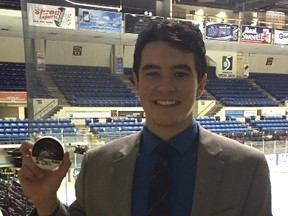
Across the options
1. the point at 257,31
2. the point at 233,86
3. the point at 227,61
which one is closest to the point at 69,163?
the point at 257,31

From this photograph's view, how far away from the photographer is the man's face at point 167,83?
3.42 ft

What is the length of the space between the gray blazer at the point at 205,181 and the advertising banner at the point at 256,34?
12779mm

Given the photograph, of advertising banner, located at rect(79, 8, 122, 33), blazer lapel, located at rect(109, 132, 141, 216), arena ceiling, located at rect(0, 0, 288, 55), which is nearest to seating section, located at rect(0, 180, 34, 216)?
arena ceiling, located at rect(0, 0, 288, 55)

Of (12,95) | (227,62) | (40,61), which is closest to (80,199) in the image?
(40,61)

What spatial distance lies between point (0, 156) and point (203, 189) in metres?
8.57

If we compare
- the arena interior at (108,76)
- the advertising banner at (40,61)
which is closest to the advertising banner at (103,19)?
the arena interior at (108,76)

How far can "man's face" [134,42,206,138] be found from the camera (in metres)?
1.04

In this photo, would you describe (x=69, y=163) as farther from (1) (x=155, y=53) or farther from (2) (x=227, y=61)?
(2) (x=227, y=61)

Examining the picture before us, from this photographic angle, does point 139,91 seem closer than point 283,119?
Yes

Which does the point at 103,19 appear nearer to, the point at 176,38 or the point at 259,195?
the point at 176,38

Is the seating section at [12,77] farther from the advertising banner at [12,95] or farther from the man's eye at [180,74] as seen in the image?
the man's eye at [180,74]

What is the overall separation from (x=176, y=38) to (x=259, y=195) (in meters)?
0.48

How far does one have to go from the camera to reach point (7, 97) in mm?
11906

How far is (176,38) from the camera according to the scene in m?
1.06
